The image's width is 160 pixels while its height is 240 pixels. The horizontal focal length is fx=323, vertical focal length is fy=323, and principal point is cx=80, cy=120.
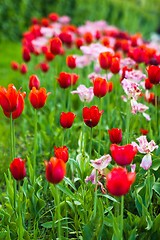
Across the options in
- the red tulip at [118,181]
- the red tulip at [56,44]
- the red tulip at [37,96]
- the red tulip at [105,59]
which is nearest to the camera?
the red tulip at [118,181]

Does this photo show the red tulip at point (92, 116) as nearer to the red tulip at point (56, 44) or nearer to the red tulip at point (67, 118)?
the red tulip at point (67, 118)

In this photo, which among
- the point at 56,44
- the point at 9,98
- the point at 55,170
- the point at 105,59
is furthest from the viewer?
the point at 56,44

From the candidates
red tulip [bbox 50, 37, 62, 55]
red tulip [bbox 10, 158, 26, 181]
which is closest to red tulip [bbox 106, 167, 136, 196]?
red tulip [bbox 10, 158, 26, 181]

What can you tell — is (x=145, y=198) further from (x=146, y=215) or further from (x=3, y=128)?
(x=3, y=128)

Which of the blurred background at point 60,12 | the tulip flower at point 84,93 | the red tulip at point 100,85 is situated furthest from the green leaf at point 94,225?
the blurred background at point 60,12

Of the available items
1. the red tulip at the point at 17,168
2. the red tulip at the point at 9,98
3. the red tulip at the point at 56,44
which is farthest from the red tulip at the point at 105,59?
the red tulip at the point at 17,168

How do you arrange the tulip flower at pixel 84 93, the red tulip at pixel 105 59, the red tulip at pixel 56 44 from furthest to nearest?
the red tulip at pixel 56 44 → the red tulip at pixel 105 59 → the tulip flower at pixel 84 93

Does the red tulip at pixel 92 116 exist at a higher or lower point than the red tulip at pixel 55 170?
higher

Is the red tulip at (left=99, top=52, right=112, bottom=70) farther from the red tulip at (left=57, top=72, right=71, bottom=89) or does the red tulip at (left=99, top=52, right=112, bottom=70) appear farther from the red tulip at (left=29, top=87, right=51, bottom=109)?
the red tulip at (left=29, top=87, right=51, bottom=109)

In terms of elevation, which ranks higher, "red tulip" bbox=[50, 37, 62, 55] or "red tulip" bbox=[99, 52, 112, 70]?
"red tulip" bbox=[50, 37, 62, 55]

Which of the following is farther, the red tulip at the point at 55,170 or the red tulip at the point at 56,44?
the red tulip at the point at 56,44

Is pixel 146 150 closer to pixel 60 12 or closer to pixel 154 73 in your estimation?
pixel 154 73

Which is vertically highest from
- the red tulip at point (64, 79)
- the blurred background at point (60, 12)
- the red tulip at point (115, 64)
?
the blurred background at point (60, 12)

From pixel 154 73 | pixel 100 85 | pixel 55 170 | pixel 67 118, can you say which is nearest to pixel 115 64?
pixel 154 73
